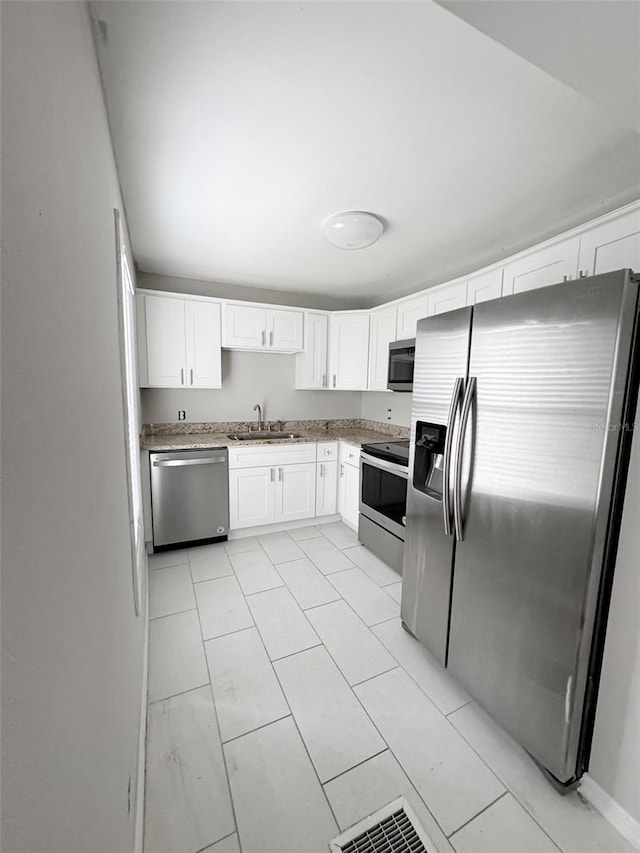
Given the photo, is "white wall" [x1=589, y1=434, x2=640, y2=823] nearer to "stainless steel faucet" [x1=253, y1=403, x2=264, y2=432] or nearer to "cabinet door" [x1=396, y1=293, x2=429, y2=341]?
"cabinet door" [x1=396, y1=293, x2=429, y2=341]

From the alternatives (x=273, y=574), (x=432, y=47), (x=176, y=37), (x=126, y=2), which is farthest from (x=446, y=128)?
(x=273, y=574)

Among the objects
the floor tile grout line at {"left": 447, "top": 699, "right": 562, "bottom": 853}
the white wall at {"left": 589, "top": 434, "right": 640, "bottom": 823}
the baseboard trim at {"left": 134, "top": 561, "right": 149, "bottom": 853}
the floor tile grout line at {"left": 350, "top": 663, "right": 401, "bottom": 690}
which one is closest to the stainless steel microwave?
the white wall at {"left": 589, "top": 434, "right": 640, "bottom": 823}

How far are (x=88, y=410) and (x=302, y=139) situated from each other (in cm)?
144

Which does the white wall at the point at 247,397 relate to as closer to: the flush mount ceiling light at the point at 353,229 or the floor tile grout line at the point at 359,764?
the flush mount ceiling light at the point at 353,229

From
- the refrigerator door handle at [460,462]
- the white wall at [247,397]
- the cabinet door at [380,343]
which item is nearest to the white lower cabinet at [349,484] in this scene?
the cabinet door at [380,343]

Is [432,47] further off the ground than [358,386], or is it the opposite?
[432,47]

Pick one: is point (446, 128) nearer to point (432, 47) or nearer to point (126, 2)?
point (432, 47)

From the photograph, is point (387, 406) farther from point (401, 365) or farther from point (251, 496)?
point (251, 496)

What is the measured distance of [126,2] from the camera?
38.4 inches

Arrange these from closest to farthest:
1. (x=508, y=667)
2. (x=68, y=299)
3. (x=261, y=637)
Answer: (x=68, y=299)
(x=508, y=667)
(x=261, y=637)

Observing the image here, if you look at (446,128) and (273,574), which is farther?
(273,574)

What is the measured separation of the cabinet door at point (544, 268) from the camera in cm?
183

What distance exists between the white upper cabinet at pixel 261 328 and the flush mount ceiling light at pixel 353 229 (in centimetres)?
128

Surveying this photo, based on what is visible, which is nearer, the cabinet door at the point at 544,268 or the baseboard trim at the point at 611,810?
the baseboard trim at the point at 611,810
